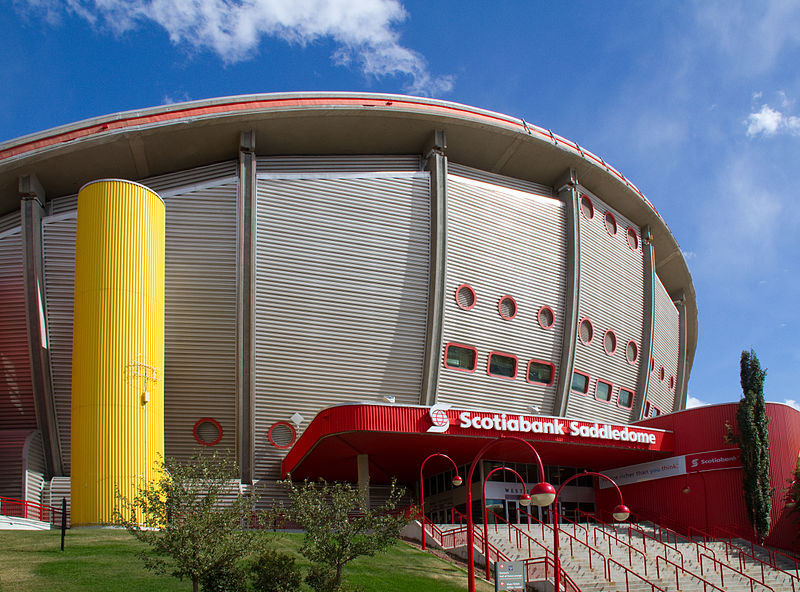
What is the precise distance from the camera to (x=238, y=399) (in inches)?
1340

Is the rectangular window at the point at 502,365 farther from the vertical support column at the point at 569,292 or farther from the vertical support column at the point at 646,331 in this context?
the vertical support column at the point at 646,331

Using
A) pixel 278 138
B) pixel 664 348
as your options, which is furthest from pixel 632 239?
pixel 278 138

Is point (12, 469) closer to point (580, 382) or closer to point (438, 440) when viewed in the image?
point (438, 440)

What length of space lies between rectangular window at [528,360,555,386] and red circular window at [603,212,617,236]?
991 centimetres

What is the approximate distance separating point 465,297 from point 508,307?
2.60 meters

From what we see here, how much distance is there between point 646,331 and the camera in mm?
47375

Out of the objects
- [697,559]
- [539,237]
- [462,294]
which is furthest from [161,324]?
[697,559]

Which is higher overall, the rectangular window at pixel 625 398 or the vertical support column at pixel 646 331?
the vertical support column at pixel 646 331

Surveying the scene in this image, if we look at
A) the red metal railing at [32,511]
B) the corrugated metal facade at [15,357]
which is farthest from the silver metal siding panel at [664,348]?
the corrugated metal facade at [15,357]

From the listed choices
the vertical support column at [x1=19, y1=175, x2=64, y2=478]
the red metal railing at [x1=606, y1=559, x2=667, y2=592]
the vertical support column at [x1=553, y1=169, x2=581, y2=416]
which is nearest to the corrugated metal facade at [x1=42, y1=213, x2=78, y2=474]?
the vertical support column at [x1=19, y1=175, x2=64, y2=478]

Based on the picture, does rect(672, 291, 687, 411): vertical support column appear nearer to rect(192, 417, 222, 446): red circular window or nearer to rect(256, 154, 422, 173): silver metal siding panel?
rect(256, 154, 422, 173): silver metal siding panel

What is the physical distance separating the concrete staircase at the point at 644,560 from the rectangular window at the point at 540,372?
860cm

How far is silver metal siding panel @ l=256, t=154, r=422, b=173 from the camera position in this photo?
1485 inches

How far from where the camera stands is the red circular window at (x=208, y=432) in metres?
34.3
